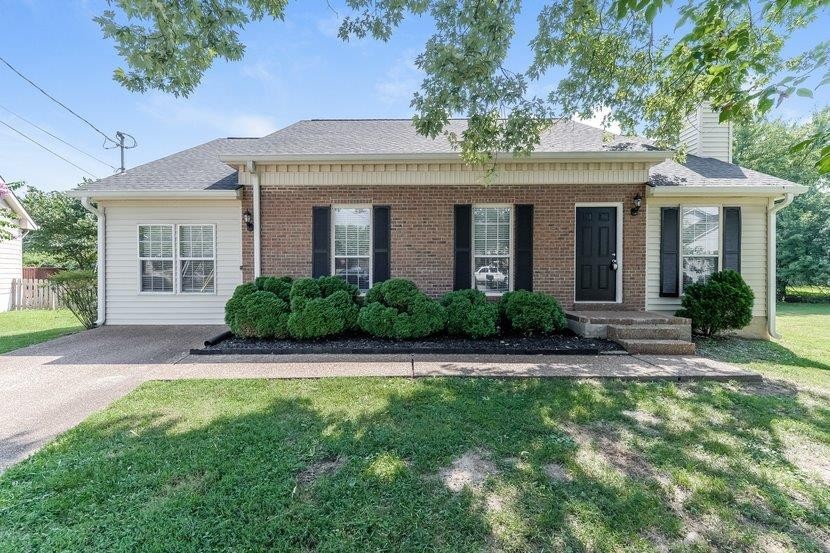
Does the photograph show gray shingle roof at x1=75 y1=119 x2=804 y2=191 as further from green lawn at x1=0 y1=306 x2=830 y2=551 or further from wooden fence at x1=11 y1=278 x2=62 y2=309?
wooden fence at x1=11 y1=278 x2=62 y2=309

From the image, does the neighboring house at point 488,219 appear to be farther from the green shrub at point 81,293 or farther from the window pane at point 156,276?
the window pane at point 156,276

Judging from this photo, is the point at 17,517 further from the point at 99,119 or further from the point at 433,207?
the point at 99,119

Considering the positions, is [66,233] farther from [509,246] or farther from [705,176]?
[705,176]

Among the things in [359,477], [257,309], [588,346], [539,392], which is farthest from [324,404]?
[588,346]

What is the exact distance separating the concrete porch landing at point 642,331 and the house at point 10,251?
1810 centimetres

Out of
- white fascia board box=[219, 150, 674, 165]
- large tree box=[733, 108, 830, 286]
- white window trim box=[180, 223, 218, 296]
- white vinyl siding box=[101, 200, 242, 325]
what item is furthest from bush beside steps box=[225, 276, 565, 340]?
large tree box=[733, 108, 830, 286]

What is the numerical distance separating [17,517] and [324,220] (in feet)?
19.6

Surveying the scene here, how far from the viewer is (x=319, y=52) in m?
7.30

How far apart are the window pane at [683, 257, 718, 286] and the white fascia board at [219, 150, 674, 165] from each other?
2.37m

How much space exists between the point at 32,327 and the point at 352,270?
8339 millimetres

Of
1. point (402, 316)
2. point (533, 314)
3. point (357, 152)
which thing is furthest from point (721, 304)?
point (357, 152)

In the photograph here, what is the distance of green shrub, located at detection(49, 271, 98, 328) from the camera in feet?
25.9

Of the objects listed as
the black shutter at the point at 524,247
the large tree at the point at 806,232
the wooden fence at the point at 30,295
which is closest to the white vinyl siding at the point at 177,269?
the black shutter at the point at 524,247

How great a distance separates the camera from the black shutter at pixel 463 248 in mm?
7422
